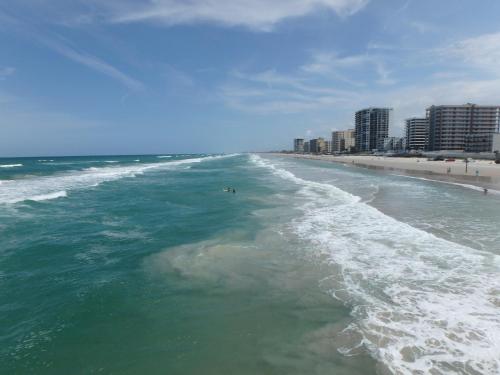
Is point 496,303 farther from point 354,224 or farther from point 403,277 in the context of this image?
point 354,224

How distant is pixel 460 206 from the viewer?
59.9 ft

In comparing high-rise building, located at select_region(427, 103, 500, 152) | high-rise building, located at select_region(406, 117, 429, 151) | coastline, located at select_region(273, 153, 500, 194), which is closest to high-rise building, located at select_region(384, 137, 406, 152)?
high-rise building, located at select_region(406, 117, 429, 151)

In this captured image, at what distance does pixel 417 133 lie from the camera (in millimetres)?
136125

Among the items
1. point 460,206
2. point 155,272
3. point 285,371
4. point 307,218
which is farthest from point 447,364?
point 460,206

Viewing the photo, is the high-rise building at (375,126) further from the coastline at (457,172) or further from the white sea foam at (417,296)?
the white sea foam at (417,296)

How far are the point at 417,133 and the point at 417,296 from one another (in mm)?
147756

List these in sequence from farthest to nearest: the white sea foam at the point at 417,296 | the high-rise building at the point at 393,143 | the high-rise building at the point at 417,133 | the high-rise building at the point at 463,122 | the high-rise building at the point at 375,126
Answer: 1. the high-rise building at the point at 375,126
2. the high-rise building at the point at 393,143
3. the high-rise building at the point at 417,133
4. the high-rise building at the point at 463,122
5. the white sea foam at the point at 417,296

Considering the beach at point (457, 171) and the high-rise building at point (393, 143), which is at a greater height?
the high-rise building at point (393, 143)

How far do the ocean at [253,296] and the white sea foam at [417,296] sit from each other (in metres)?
0.03

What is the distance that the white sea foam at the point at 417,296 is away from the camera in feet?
16.9

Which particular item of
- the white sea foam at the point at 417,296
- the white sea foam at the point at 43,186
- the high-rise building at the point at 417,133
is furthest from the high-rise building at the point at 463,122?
the white sea foam at the point at 417,296

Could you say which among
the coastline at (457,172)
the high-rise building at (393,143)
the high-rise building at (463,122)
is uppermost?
the high-rise building at (463,122)

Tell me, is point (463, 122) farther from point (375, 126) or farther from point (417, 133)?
point (375, 126)

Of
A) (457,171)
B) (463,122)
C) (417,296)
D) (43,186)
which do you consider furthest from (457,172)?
(463,122)
